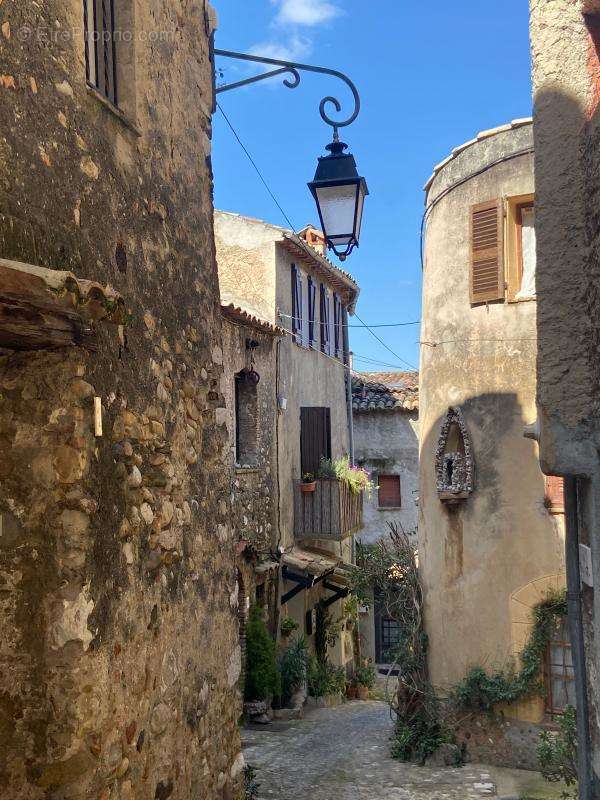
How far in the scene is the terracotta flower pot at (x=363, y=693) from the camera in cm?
2031

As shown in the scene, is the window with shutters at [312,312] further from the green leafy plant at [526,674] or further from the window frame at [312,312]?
the green leafy plant at [526,674]

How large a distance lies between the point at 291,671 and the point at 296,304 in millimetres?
7403

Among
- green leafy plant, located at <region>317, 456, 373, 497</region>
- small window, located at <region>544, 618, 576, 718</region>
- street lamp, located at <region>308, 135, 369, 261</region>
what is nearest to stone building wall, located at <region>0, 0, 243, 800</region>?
street lamp, located at <region>308, 135, 369, 261</region>

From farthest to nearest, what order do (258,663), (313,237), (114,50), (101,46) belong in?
(313,237) < (258,663) < (114,50) < (101,46)

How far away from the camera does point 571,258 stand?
185 inches

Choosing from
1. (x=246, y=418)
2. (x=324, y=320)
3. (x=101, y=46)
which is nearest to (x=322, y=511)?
(x=246, y=418)

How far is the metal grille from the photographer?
14.5 feet

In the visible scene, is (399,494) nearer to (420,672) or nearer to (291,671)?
(291,671)

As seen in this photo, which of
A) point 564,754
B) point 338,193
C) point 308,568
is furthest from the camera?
point 308,568

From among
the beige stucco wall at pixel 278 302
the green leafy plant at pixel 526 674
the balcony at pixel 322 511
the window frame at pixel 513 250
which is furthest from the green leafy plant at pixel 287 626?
the window frame at pixel 513 250

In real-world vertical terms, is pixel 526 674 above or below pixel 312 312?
below

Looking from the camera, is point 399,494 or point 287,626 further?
point 399,494

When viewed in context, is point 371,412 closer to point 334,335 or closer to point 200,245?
point 334,335

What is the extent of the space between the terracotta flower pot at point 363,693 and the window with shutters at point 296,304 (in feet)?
27.7
